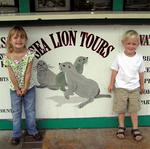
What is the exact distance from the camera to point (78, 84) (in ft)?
16.2

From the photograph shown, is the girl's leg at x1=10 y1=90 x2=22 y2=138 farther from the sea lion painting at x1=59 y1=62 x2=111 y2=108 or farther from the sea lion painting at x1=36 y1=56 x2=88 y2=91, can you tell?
the sea lion painting at x1=59 y1=62 x2=111 y2=108

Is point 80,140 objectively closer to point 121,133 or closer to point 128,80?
point 121,133

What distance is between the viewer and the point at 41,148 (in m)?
4.67

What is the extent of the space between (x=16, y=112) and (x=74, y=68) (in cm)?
86

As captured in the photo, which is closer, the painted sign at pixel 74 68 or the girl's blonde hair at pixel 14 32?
the girl's blonde hair at pixel 14 32

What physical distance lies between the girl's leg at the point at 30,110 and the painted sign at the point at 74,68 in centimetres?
18

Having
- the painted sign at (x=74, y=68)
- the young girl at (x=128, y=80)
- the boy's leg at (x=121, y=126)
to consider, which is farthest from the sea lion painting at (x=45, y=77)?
the boy's leg at (x=121, y=126)

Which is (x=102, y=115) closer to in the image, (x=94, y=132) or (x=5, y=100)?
(x=94, y=132)

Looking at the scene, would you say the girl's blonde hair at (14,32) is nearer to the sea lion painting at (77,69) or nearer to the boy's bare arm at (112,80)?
the sea lion painting at (77,69)

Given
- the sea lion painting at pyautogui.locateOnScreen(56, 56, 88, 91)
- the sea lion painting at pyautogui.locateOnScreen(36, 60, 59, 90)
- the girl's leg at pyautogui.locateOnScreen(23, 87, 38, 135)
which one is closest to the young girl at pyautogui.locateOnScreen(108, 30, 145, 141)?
the sea lion painting at pyautogui.locateOnScreen(56, 56, 88, 91)

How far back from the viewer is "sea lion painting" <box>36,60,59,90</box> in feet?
16.0

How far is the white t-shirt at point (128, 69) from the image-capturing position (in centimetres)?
470

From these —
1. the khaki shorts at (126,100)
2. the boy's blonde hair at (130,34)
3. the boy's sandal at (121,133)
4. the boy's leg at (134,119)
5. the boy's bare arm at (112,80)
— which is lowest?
the boy's sandal at (121,133)

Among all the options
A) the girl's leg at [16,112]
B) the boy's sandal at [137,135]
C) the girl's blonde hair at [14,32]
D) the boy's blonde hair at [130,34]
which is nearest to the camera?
the girl's blonde hair at [14,32]
